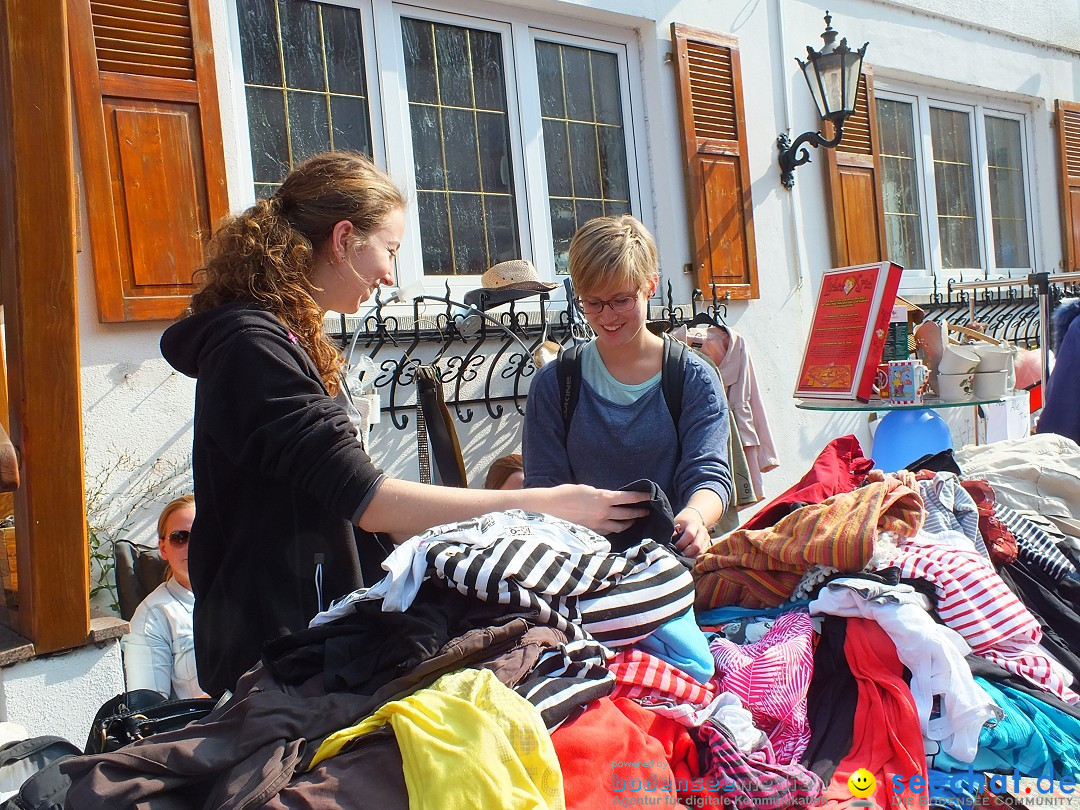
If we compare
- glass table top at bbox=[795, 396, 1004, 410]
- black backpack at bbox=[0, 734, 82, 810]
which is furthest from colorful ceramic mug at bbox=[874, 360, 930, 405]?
black backpack at bbox=[0, 734, 82, 810]

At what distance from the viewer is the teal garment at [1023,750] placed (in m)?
1.43

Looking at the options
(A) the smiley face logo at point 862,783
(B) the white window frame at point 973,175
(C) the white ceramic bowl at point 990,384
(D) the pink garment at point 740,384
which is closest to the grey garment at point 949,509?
(A) the smiley face logo at point 862,783

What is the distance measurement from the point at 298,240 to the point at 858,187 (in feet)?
17.1

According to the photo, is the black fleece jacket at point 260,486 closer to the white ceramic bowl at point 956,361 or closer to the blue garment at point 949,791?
the blue garment at point 949,791

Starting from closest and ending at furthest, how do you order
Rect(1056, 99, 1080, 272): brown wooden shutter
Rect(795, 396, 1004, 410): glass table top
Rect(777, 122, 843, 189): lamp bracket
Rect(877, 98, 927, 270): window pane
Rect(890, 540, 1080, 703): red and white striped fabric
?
1. Rect(890, 540, 1080, 703): red and white striped fabric
2. Rect(795, 396, 1004, 410): glass table top
3. Rect(777, 122, 843, 189): lamp bracket
4. Rect(877, 98, 927, 270): window pane
5. Rect(1056, 99, 1080, 272): brown wooden shutter

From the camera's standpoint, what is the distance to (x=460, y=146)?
4758 mm

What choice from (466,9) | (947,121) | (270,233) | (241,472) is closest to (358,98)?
(466,9)

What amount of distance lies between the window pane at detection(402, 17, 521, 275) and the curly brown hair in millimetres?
2859

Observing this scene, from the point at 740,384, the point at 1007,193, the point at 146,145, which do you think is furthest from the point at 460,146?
the point at 1007,193

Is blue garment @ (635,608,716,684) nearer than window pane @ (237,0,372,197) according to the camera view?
Yes

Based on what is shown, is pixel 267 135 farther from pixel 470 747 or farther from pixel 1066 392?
pixel 470 747

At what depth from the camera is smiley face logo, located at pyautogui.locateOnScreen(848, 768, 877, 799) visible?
1.31m

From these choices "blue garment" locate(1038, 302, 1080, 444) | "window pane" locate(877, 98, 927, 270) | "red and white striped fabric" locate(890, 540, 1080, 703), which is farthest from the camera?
"window pane" locate(877, 98, 927, 270)

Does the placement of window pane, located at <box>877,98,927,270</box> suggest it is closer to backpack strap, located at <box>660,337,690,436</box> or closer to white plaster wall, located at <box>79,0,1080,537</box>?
white plaster wall, located at <box>79,0,1080,537</box>
